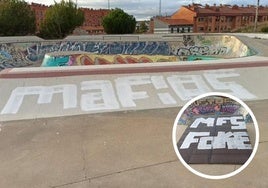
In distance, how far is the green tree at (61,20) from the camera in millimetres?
43281

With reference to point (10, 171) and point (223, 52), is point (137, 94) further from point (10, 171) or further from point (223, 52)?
point (223, 52)

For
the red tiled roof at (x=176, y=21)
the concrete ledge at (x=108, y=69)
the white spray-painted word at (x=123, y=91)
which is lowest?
the white spray-painted word at (x=123, y=91)

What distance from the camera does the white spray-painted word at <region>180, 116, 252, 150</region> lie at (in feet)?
7.30

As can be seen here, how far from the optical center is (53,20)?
4334cm

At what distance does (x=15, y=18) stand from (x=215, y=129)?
41.4 m

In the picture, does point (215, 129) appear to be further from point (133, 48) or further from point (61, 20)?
point (61, 20)

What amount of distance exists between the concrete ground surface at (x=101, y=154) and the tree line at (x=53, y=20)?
120ft

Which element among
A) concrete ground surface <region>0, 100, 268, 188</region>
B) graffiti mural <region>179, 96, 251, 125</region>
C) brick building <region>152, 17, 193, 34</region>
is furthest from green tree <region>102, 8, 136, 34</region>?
graffiti mural <region>179, 96, 251, 125</region>

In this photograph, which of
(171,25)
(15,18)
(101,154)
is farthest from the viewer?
(171,25)

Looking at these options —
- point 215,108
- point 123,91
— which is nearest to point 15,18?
point 123,91

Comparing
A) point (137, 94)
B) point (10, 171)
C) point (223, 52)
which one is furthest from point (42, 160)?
point (223, 52)

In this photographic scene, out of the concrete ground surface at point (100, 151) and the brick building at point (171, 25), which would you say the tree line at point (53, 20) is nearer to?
the brick building at point (171, 25)

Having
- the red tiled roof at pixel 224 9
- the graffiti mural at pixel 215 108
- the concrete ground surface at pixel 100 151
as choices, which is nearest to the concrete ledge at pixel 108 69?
the concrete ground surface at pixel 100 151

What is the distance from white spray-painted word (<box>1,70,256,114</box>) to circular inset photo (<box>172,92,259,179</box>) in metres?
4.96
